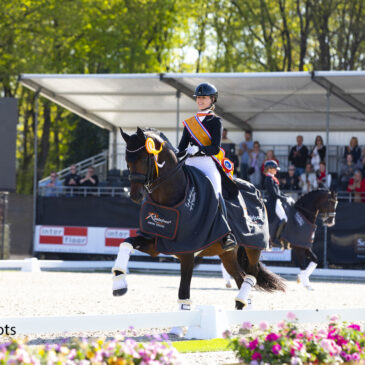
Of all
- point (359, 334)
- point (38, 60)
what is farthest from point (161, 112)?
point (359, 334)

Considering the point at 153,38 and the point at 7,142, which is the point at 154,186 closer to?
the point at 7,142

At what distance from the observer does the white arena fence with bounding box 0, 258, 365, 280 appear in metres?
19.3

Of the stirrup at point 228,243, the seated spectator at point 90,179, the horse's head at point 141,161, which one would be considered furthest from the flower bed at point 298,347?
the seated spectator at point 90,179

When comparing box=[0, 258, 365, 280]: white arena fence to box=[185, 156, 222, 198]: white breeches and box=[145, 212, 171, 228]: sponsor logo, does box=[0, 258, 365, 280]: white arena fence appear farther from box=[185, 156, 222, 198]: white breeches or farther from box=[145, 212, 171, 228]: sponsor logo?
box=[145, 212, 171, 228]: sponsor logo

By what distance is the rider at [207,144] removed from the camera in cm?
930

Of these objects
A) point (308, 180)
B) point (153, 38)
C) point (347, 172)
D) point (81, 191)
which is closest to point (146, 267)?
point (81, 191)

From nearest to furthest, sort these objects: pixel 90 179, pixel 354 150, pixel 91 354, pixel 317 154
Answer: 1. pixel 91 354
2. pixel 354 150
3. pixel 317 154
4. pixel 90 179

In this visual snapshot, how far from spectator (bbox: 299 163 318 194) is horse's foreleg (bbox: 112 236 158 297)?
13.8m

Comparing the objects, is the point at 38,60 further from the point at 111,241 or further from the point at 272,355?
the point at 272,355

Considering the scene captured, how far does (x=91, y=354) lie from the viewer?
5.09 m

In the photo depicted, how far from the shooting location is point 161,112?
86.6 feet

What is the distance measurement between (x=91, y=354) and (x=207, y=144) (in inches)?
185

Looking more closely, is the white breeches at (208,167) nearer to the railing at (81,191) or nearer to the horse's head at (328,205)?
the horse's head at (328,205)

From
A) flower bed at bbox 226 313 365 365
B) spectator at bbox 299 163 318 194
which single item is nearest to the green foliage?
spectator at bbox 299 163 318 194
